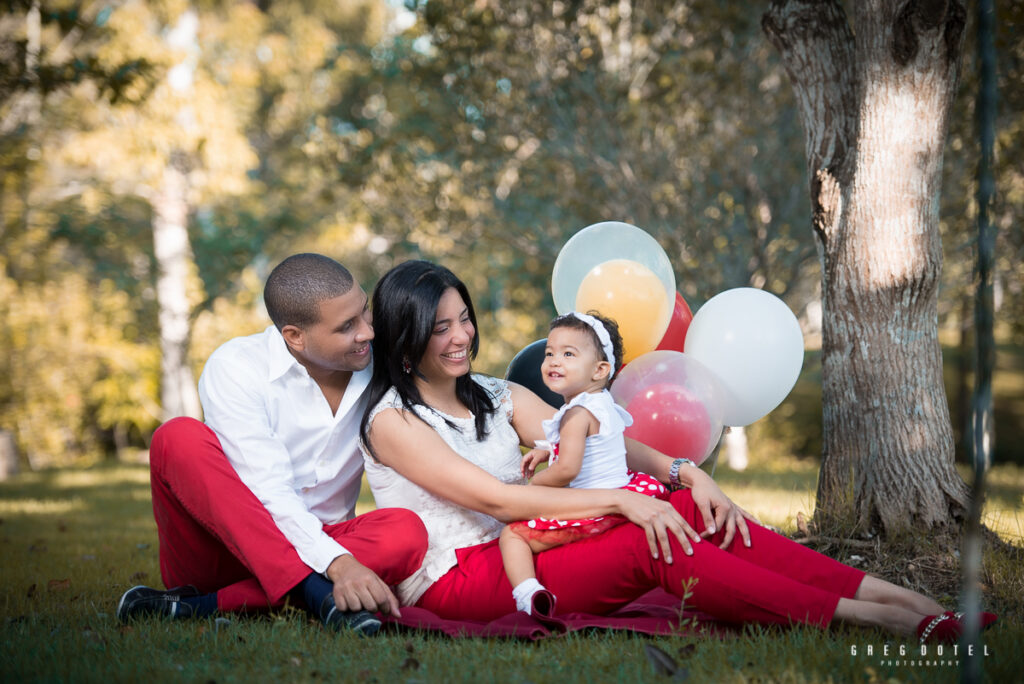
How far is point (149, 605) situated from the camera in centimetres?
293

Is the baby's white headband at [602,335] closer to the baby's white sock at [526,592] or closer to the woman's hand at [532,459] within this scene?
the woman's hand at [532,459]

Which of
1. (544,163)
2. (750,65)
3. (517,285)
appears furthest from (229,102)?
(750,65)

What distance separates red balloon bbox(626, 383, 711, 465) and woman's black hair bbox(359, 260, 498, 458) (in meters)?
0.63

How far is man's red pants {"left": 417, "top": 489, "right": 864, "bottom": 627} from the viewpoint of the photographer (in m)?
2.49

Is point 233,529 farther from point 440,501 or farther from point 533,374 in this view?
point 533,374

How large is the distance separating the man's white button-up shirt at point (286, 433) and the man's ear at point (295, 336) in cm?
5

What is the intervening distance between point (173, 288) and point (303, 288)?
9522mm

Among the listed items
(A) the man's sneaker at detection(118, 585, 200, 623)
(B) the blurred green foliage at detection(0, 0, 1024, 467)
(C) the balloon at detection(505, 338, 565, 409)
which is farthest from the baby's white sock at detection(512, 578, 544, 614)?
(B) the blurred green foliage at detection(0, 0, 1024, 467)

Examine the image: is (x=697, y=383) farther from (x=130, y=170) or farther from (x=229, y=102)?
(x=229, y=102)

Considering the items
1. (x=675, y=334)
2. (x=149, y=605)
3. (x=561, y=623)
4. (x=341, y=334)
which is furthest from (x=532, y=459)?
(x=149, y=605)

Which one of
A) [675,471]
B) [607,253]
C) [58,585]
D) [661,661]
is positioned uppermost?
[607,253]

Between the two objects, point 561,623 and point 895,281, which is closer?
point 561,623

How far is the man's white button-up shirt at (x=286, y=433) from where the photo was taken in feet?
9.41

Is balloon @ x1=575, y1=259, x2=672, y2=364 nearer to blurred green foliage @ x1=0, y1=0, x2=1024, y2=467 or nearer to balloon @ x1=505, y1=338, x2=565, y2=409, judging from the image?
balloon @ x1=505, y1=338, x2=565, y2=409
